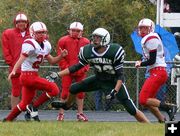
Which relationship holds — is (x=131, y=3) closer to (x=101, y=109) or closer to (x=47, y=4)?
(x=47, y=4)

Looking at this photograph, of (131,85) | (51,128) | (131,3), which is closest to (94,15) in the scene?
(131,3)

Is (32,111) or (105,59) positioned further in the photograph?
(32,111)

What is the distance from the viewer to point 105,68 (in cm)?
1094

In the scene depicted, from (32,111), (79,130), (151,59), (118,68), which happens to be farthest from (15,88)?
(79,130)

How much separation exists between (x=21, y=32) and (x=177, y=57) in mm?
5319

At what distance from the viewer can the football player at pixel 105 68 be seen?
1081 cm

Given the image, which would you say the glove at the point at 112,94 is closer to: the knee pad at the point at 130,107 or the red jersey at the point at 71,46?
the knee pad at the point at 130,107

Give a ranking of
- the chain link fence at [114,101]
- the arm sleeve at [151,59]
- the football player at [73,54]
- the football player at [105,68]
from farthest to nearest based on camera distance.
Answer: the chain link fence at [114,101] → the football player at [73,54] → the arm sleeve at [151,59] → the football player at [105,68]

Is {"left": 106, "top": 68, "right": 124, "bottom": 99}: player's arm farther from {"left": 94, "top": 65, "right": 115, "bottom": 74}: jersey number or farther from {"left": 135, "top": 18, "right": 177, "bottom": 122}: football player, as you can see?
{"left": 135, "top": 18, "right": 177, "bottom": 122}: football player

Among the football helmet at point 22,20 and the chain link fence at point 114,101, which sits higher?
the football helmet at point 22,20

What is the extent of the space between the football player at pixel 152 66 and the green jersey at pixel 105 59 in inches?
14.9

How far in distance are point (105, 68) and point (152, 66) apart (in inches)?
37.5

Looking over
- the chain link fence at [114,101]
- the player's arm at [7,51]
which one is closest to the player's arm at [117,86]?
the player's arm at [7,51]

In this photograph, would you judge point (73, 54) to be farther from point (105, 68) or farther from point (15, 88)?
point (105, 68)
